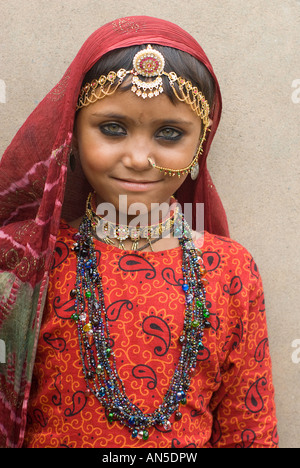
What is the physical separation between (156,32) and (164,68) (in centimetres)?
10

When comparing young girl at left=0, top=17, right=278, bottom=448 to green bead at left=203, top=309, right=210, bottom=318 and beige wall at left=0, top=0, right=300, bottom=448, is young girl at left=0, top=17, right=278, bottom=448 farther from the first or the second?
beige wall at left=0, top=0, right=300, bottom=448

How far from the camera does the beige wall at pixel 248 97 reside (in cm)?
154

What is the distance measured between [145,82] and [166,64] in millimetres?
74

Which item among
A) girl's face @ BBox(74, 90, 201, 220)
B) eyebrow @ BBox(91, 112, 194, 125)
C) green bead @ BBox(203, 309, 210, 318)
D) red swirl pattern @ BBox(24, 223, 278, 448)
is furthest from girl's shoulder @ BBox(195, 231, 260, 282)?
eyebrow @ BBox(91, 112, 194, 125)

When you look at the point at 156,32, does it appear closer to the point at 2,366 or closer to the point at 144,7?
the point at 144,7

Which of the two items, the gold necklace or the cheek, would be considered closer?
the cheek

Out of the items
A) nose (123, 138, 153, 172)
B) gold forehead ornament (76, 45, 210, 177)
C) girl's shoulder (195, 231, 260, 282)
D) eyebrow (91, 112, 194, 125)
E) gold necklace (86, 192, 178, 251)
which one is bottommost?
girl's shoulder (195, 231, 260, 282)

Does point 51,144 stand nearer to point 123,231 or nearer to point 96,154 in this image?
point 96,154

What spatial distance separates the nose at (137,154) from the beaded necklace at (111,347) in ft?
0.79

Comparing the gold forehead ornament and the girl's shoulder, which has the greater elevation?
the gold forehead ornament

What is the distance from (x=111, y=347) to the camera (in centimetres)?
120

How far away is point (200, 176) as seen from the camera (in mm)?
1436

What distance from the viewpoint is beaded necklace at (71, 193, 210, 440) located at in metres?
1.17
